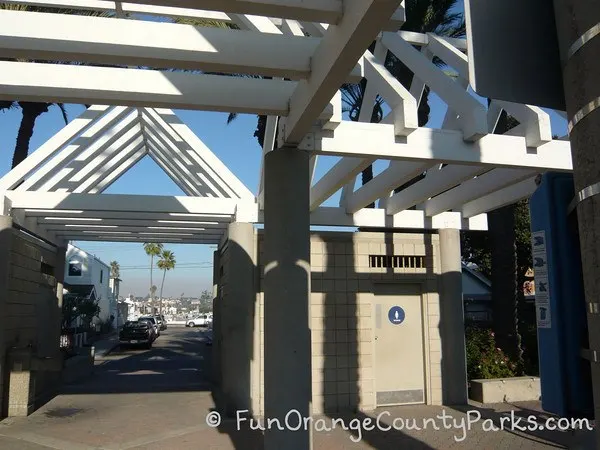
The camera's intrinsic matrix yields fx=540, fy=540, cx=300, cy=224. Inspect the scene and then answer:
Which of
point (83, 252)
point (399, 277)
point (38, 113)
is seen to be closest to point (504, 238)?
point (399, 277)

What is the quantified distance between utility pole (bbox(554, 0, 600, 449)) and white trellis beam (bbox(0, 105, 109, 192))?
31.2ft

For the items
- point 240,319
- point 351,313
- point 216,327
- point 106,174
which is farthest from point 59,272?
point 351,313

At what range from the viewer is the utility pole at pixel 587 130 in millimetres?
1413

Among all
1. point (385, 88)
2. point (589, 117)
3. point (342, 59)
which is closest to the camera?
point (589, 117)

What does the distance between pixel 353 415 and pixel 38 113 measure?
13.5 m

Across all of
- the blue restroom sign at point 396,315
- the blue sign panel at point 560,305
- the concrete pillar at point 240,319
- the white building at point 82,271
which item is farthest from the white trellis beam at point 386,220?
the white building at point 82,271

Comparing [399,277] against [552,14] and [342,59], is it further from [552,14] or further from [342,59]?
[552,14]

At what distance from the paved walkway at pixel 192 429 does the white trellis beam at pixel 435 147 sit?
3.79 metres

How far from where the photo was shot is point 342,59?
12.9 feet

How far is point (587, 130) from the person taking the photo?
4.80 feet

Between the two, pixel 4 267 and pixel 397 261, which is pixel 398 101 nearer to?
pixel 397 261

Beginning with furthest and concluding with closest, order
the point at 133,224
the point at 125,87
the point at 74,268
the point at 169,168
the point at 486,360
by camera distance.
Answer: the point at 74,268 < the point at 169,168 < the point at 133,224 < the point at 486,360 < the point at 125,87

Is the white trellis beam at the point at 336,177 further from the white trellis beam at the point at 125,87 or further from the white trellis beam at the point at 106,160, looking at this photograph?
the white trellis beam at the point at 106,160

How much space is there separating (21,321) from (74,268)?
27700 millimetres
